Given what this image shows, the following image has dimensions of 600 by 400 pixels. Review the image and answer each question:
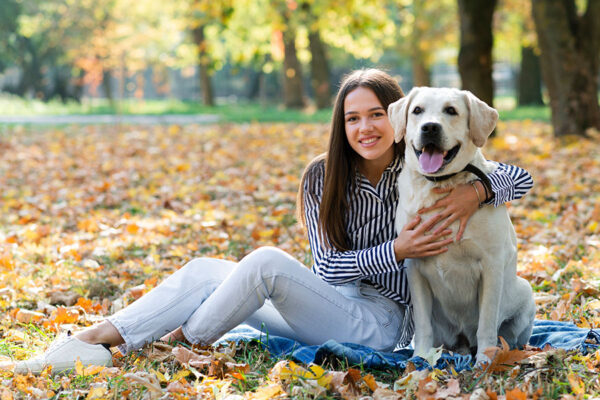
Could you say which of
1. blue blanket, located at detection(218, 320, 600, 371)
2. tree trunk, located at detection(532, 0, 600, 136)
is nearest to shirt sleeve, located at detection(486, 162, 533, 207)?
blue blanket, located at detection(218, 320, 600, 371)

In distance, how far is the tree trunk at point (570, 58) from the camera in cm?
1092

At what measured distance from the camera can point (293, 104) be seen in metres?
23.7

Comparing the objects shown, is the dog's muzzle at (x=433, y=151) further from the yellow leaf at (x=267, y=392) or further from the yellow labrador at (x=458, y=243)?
the yellow leaf at (x=267, y=392)

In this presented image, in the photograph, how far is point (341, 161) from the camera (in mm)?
3568

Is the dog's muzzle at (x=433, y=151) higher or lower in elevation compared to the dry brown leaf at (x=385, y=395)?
higher

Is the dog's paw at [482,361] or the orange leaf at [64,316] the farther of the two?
the orange leaf at [64,316]

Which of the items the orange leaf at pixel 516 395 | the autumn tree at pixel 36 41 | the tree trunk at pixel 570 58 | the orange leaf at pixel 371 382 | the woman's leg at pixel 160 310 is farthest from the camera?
the autumn tree at pixel 36 41

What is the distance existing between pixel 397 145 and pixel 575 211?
3.69m

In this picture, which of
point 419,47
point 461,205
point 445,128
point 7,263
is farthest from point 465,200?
point 419,47

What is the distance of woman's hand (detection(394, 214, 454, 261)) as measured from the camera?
10.2ft

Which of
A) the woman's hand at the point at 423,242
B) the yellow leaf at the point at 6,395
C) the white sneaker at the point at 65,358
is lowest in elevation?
the yellow leaf at the point at 6,395

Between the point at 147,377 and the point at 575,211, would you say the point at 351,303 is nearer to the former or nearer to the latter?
the point at 147,377

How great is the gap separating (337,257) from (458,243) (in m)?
0.66

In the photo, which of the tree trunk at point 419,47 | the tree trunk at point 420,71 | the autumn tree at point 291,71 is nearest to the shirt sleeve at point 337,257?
the tree trunk at point 419,47
